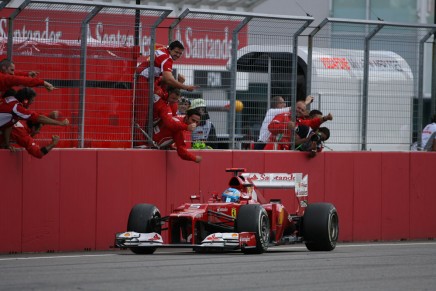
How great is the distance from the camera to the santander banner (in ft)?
47.1

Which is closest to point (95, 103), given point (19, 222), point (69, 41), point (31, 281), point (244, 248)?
point (69, 41)

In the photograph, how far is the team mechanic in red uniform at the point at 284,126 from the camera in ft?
54.2

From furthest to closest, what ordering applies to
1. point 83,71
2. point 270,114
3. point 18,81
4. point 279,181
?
1. point 270,114
2. point 83,71
3. point 279,181
4. point 18,81

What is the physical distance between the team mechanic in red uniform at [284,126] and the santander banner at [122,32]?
1.28m

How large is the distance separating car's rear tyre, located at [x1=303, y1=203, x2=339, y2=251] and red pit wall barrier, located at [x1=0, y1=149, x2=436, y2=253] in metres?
1.93

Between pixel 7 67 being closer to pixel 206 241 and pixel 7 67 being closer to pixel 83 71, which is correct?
pixel 83 71

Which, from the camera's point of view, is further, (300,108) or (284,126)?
(300,108)

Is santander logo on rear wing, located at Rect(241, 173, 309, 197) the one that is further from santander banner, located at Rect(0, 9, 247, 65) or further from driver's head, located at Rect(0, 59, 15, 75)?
driver's head, located at Rect(0, 59, 15, 75)

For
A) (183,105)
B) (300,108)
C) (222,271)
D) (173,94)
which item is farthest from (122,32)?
(222,271)

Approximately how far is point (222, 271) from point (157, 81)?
5134mm

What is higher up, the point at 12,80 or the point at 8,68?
the point at 8,68

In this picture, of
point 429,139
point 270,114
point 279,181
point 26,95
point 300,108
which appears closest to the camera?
point 26,95

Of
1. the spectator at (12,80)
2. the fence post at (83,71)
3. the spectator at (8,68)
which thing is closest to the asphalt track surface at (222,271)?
the fence post at (83,71)

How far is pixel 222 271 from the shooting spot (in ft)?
35.3
